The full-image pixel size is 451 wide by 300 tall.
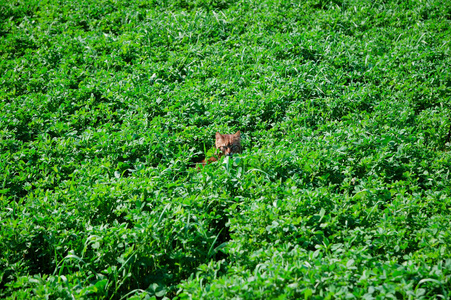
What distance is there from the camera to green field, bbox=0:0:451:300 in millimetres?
2641

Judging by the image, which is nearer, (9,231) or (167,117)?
(9,231)

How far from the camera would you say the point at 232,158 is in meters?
3.59

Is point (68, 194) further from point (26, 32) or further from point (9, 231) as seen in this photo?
point (26, 32)

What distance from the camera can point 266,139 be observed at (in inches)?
154

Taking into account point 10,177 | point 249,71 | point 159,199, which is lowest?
point 10,177

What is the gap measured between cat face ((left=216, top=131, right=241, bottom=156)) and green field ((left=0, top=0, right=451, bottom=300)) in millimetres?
159

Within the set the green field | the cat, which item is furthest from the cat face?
the green field

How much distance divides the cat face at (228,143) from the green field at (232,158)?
6.3 inches

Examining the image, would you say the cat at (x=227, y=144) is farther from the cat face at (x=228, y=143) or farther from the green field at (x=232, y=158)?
the green field at (x=232, y=158)

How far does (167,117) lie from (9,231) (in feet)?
6.57

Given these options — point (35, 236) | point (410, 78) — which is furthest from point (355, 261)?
point (410, 78)

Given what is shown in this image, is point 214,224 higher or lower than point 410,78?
lower

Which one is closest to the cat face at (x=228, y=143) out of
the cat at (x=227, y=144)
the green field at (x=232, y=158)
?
the cat at (x=227, y=144)

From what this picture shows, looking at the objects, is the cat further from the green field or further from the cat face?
the green field
